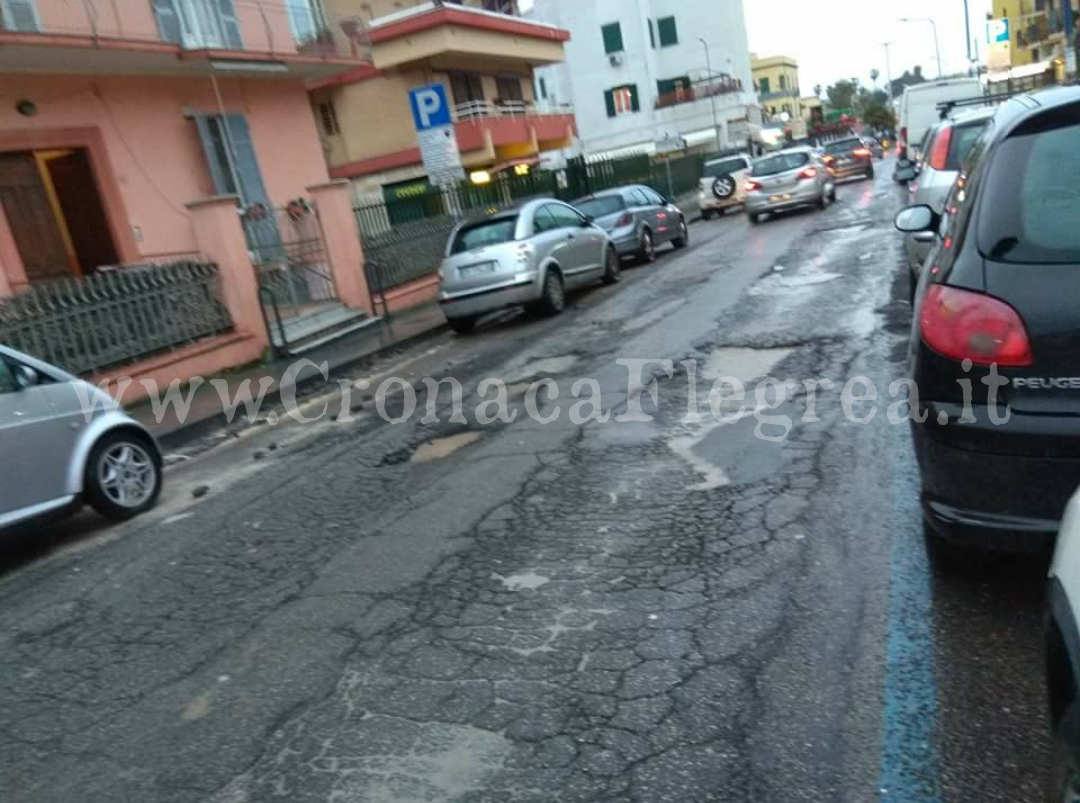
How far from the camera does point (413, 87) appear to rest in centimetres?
2802

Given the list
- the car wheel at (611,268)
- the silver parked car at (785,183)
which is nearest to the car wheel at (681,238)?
the silver parked car at (785,183)

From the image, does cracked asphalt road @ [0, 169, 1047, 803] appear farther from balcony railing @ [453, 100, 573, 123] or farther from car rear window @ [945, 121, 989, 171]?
balcony railing @ [453, 100, 573, 123]

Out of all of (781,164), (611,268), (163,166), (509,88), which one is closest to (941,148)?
(611,268)

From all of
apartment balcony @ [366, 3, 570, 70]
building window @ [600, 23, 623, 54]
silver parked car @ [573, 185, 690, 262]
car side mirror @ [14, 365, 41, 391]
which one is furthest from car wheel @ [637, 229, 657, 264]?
building window @ [600, 23, 623, 54]

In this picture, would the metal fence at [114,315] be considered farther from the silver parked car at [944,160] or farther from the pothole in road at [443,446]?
the silver parked car at [944,160]

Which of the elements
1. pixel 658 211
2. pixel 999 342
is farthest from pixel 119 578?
pixel 658 211

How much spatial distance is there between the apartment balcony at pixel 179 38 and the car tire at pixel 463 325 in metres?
6.05

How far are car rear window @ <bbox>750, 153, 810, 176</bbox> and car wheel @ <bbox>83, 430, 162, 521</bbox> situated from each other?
18386 millimetres

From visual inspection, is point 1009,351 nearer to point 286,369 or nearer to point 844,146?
point 286,369

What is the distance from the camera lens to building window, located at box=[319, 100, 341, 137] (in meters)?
29.1

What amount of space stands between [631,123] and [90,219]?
45.6 metres

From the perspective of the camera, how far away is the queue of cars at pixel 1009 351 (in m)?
3.17

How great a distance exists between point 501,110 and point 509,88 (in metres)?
3.21

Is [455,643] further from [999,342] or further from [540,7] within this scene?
[540,7]
